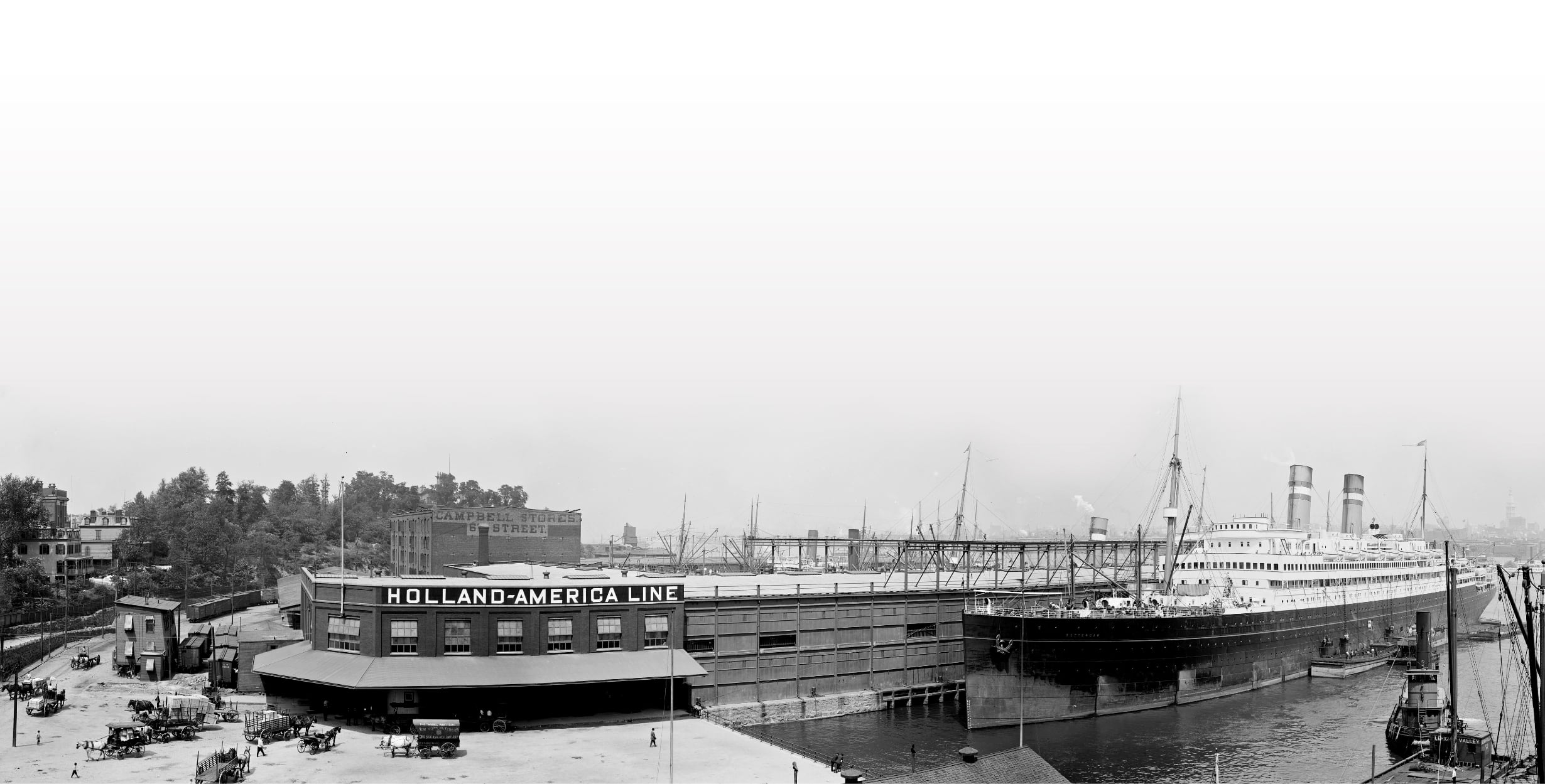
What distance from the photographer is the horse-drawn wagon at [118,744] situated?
57906mm

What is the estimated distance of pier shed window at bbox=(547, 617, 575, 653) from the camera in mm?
71938

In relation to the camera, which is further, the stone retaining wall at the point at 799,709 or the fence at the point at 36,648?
the fence at the point at 36,648

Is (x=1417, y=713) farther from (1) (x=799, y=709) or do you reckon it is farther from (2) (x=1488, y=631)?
(2) (x=1488, y=631)

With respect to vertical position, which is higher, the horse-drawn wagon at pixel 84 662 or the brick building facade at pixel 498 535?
the brick building facade at pixel 498 535

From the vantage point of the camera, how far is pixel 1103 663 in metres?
85.6

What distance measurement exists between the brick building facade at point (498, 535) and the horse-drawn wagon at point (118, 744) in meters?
77.0

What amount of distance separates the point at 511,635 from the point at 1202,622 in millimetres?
57953

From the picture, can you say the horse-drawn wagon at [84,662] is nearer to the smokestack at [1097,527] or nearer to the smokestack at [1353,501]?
the smokestack at [1097,527]

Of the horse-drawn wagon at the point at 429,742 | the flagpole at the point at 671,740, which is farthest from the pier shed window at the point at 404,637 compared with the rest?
the flagpole at the point at 671,740

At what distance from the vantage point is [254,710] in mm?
71562

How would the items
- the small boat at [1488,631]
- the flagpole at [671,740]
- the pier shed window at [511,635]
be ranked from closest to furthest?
the flagpole at [671,740] < the pier shed window at [511,635] < the small boat at [1488,631]

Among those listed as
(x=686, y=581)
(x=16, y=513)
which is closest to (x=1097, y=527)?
(x=686, y=581)

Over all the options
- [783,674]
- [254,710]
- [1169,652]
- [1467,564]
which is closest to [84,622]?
[254,710]

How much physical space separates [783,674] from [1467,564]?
14180cm
